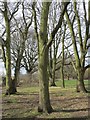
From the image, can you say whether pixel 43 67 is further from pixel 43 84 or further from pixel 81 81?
pixel 81 81

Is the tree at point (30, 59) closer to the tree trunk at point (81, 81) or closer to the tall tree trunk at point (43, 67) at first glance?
the tree trunk at point (81, 81)

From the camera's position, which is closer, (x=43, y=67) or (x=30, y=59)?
(x=43, y=67)

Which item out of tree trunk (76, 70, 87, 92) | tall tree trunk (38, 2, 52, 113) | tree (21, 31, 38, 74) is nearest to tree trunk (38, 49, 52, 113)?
tall tree trunk (38, 2, 52, 113)

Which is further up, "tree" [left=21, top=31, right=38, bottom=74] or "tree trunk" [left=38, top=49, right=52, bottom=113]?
"tree" [left=21, top=31, right=38, bottom=74]

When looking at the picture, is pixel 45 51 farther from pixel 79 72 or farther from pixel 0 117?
pixel 79 72

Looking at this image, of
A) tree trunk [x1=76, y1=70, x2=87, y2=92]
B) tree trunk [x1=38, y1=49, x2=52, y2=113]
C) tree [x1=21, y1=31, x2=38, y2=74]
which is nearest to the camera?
tree trunk [x1=38, y1=49, x2=52, y2=113]

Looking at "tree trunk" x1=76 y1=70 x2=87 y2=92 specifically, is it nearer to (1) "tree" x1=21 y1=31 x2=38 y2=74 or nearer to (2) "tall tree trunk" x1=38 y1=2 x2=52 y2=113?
(2) "tall tree trunk" x1=38 y1=2 x2=52 y2=113

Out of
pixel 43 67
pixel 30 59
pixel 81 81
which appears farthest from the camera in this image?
pixel 30 59

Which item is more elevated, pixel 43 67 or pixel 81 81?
pixel 43 67

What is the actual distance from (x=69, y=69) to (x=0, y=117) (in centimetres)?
3174

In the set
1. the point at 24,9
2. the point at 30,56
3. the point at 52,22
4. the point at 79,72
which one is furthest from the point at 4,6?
the point at 30,56

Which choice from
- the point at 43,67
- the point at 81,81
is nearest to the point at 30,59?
the point at 81,81

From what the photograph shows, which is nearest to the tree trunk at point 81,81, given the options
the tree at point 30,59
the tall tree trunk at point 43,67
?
the tall tree trunk at point 43,67

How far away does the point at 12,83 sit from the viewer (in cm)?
1691
